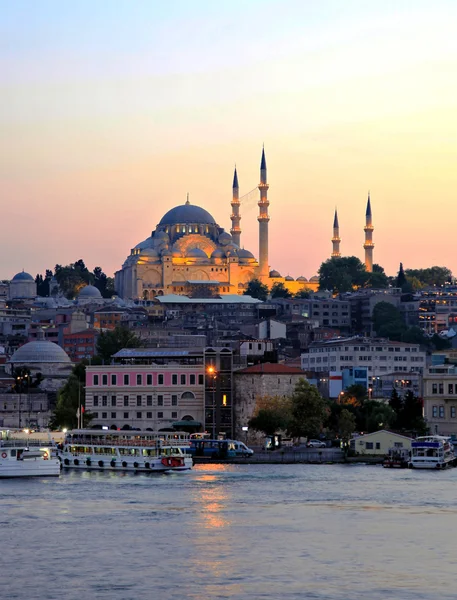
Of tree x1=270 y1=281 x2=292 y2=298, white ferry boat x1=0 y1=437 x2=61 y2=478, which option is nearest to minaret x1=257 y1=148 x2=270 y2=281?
tree x1=270 y1=281 x2=292 y2=298

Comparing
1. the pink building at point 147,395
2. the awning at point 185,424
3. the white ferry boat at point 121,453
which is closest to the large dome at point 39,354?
the pink building at point 147,395

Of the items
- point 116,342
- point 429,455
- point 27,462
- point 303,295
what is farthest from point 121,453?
point 303,295

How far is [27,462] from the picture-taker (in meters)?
60.0

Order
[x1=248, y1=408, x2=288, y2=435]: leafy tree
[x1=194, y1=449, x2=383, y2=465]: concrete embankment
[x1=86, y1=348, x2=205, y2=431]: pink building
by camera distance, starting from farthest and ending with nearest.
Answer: [x1=86, y1=348, x2=205, y2=431]: pink building < [x1=248, y1=408, x2=288, y2=435]: leafy tree < [x1=194, y1=449, x2=383, y2=465]: concrete embankment

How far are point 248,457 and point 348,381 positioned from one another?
31685mm

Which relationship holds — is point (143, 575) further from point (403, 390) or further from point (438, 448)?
point (403, 390)

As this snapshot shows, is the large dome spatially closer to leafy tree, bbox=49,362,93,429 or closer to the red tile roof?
leafy tree, bbox=49,362,93,429

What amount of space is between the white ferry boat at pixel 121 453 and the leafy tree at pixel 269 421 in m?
7.68

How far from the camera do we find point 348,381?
10069 centimetres

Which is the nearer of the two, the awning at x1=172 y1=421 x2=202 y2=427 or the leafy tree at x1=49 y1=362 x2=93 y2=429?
the awning at x1=172 y1=421 x2=202 y2=427

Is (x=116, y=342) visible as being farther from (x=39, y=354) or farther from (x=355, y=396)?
(x=355, y=396)

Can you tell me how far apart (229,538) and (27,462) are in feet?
62.5

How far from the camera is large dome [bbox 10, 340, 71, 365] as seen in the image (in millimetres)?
116812

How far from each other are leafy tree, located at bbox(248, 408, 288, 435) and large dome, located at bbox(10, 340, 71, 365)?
43870 mm
